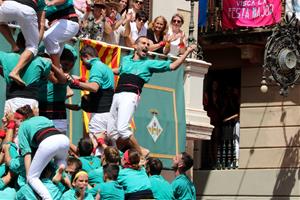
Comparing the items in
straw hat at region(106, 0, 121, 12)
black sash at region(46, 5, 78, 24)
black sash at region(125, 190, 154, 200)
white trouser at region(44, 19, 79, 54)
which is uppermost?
black sash at region(46, 5, 78, 24)

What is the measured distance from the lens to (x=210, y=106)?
99.6ft

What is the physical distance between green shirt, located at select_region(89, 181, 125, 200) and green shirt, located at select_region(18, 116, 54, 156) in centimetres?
149

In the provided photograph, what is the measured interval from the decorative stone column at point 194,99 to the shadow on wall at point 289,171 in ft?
12.3

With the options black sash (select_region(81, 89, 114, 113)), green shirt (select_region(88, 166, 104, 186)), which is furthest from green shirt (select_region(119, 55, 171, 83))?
green shirt (select_region(88, 166, 104, 186))

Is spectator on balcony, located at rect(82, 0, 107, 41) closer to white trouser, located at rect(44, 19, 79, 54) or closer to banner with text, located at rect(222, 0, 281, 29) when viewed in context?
white trouser, located at rect(44, 19, 79, 54)

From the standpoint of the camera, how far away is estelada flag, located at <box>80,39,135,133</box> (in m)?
21.5

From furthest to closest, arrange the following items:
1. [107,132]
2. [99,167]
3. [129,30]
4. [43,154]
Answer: [129,30] → [107,132] → [99,167] → [43,154]

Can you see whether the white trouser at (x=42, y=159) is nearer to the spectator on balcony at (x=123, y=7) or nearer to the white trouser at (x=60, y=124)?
the white trouser at (x=60, y=124)

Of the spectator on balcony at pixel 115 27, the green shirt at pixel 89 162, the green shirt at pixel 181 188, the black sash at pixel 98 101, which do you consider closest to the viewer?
the green shirt at pixel 89 162

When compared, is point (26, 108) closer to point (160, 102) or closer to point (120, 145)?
point (120, 145)

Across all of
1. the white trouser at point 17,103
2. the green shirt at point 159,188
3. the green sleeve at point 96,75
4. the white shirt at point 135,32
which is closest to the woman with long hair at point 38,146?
the white trouser at point 17,103

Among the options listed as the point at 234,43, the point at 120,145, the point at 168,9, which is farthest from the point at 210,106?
the point at 120,145

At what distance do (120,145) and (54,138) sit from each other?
399 cm

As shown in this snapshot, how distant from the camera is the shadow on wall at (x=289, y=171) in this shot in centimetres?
2856
